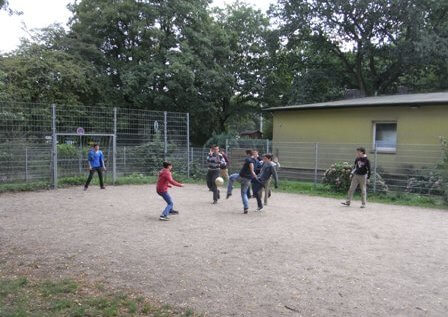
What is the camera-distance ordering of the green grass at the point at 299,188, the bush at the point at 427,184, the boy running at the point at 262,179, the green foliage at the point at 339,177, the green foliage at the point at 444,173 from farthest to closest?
the green foliage at the point at 339,177
the bush at the point at 427,184
the green grass at the point at 299,188
the green foliage at the point at 444,173
the boy running at the point at 262,179

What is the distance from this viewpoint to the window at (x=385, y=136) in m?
19.0


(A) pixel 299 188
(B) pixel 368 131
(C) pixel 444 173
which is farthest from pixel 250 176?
(B) pixel 368 131

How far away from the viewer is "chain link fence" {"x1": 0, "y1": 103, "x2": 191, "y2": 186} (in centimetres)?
1623

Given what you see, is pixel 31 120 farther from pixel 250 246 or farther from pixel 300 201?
pixel 250 246

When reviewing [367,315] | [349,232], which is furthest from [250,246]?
[367,315]

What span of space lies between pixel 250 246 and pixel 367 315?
3.21 metres

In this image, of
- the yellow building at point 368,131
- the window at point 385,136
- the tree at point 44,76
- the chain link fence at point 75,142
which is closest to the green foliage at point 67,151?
the chain link fence at point 75,142

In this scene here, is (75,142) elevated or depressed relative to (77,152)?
elevated

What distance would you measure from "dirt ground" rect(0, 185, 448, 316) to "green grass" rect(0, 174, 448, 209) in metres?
1.86

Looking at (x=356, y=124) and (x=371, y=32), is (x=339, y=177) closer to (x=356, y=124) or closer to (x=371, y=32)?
(x=356, y=124)

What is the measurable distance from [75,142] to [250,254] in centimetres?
1307

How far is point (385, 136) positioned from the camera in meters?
19.4

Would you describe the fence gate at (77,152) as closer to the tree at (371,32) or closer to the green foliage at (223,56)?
the green foliage at (223,56)

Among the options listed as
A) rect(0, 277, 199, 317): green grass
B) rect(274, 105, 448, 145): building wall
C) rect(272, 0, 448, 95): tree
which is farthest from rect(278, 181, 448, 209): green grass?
rect(272, 0, 448, 95): tree
